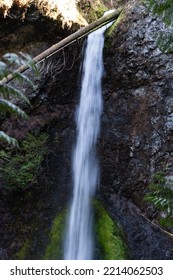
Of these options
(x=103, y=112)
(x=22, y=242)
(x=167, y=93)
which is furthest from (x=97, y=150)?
(x=22, y=242)

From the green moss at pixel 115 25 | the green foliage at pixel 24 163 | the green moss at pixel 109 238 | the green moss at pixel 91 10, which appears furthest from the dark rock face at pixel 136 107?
the green moss at pixel 91 10

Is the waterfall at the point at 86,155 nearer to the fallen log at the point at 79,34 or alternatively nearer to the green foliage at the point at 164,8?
the fallen log at the point at 79,34

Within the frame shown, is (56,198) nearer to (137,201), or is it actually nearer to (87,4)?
(137,201)

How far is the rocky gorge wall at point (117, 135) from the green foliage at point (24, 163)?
205mm

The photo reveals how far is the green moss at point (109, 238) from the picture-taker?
5680 mm

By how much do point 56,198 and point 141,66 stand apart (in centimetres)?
309

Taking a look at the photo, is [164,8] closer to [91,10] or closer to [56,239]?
[56,239]

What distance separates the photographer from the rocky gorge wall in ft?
19.3

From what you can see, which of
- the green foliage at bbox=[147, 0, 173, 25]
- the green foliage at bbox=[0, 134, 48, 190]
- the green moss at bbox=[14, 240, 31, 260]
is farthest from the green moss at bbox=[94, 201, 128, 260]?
the green foliage at bbox=[147, 0, 173, 25]

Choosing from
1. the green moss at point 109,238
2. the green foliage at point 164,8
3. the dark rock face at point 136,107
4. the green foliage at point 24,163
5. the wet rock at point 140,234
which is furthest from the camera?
the green foliage at point 24,163

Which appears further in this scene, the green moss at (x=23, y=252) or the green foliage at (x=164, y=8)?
the green moss at (x=23, y=252)

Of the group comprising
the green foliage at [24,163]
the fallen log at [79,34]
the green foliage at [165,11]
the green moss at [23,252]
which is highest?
the fallen log at [79,34]

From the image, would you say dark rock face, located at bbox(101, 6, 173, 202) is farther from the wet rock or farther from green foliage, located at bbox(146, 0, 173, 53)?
green foliage, located at bbox(146, 0, 173, 53)

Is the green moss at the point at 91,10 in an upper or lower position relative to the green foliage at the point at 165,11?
upper
